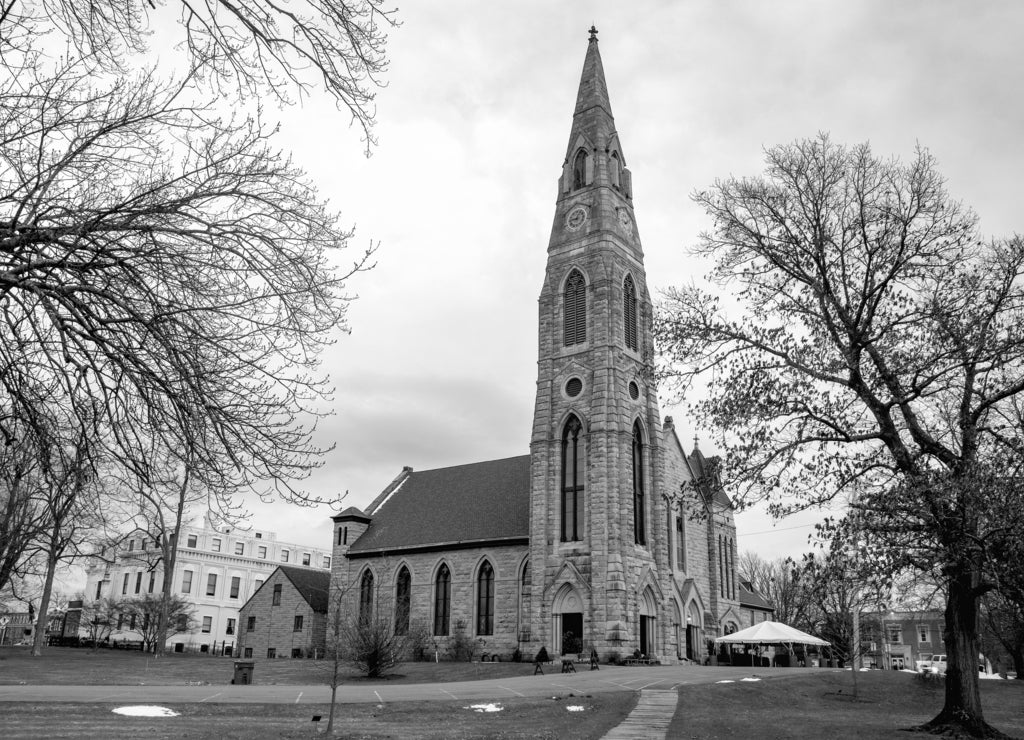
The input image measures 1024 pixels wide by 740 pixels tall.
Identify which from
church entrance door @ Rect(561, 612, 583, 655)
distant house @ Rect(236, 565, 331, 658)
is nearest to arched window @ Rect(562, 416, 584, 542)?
church entrance door @ Rect(561, 612, 583, 655)

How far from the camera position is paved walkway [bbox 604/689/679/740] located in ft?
51.5

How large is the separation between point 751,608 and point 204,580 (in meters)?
49.8

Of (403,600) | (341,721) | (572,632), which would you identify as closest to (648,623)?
(572,632)

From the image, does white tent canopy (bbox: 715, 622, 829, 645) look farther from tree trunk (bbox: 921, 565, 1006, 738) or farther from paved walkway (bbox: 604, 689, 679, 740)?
tree trunk (bbox: 921, 565, 1006, 738)

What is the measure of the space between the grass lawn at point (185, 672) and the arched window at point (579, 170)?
25.9 meters

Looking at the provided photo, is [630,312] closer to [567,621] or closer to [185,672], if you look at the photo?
[567,621]

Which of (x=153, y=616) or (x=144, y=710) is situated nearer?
(x=144, y=710)

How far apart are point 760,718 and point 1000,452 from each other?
27.5 ft

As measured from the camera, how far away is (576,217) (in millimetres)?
44438

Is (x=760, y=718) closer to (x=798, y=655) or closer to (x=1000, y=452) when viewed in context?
(x=1000, y=452)

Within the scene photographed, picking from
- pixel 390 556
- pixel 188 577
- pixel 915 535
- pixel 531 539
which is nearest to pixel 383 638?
pixel 531 539

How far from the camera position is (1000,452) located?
14680mm

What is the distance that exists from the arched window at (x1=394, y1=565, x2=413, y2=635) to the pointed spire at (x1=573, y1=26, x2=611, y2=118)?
93.9 feet

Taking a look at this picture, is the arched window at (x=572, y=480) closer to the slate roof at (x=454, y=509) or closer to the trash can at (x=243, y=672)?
the slate roof at (x=454, y=509)
